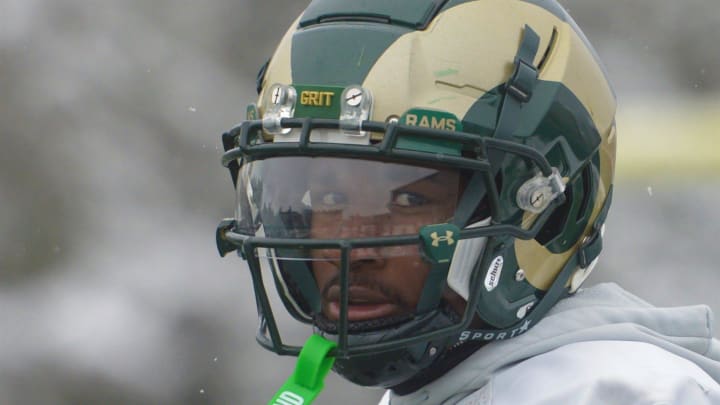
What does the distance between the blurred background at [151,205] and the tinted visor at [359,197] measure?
2566 mm

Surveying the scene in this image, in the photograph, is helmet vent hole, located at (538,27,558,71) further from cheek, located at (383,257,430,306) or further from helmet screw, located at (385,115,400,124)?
cheek, located at (383,257,430,306)

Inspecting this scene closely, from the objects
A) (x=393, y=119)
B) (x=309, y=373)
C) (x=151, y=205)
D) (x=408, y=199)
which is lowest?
(x=151, y=205)

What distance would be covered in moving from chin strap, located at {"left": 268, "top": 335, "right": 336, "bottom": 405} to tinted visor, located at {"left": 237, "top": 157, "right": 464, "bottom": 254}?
17 cm

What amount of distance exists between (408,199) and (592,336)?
357 mm

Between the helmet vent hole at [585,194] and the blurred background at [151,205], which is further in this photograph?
the blurred background at [151,205]

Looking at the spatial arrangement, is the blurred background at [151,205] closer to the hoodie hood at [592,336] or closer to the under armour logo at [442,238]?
the hoodie hood at [592,336]

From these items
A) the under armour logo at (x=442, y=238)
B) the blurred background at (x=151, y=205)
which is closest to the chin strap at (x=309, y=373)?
the under armour logo at (x=442, y=238)

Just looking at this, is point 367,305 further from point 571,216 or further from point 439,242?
point 571,216

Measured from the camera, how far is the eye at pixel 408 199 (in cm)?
175

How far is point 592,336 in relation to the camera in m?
1.75

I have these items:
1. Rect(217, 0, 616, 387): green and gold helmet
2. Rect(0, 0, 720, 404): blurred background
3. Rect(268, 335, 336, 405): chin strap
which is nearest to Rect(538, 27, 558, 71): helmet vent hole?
Rect(217, 0, 616, 387): green and gold helmet

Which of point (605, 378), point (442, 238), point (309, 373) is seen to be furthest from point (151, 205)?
point (605, 378)

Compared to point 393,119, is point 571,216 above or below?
below

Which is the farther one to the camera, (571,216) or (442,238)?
(571,216)
